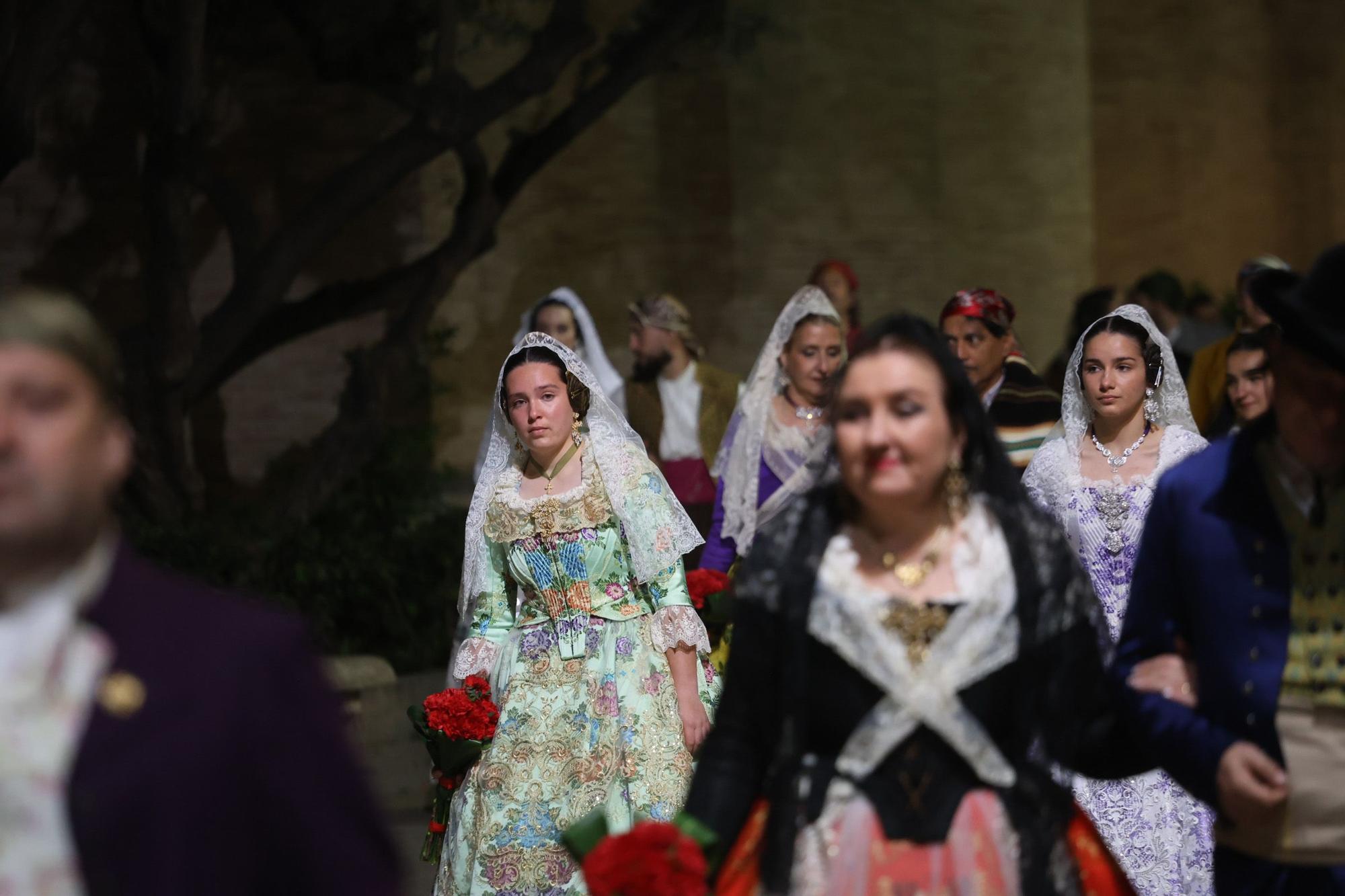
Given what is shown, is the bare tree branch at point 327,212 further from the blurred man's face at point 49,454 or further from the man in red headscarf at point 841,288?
the blurred man's face at point 49,454

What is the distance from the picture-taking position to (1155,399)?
5996 mm

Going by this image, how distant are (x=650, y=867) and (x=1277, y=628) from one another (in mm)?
1109

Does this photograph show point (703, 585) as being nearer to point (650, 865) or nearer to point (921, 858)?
point (921, 858)

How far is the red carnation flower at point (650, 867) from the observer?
285 cm

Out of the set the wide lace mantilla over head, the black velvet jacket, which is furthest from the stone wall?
the black velvet jacket

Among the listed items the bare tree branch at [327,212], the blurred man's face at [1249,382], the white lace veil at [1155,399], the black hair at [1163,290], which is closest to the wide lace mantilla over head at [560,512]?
the white lace veil at [1155,399]

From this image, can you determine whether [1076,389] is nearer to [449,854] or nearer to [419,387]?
[449,854]

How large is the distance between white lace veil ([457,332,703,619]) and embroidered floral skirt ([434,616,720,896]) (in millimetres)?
242

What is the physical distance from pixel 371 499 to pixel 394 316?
1.32m

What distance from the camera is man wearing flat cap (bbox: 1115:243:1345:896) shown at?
296 centimetres

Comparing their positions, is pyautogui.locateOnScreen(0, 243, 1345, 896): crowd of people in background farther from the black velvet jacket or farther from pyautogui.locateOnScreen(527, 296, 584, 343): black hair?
pyautogui.locateOnScreen(527, 296, 584, 343): black hair

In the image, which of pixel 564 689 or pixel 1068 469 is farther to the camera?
pixel 1068 469

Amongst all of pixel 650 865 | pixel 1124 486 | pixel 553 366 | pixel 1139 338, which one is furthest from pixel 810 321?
pixel 650 865

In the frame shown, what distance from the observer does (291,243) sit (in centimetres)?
946
